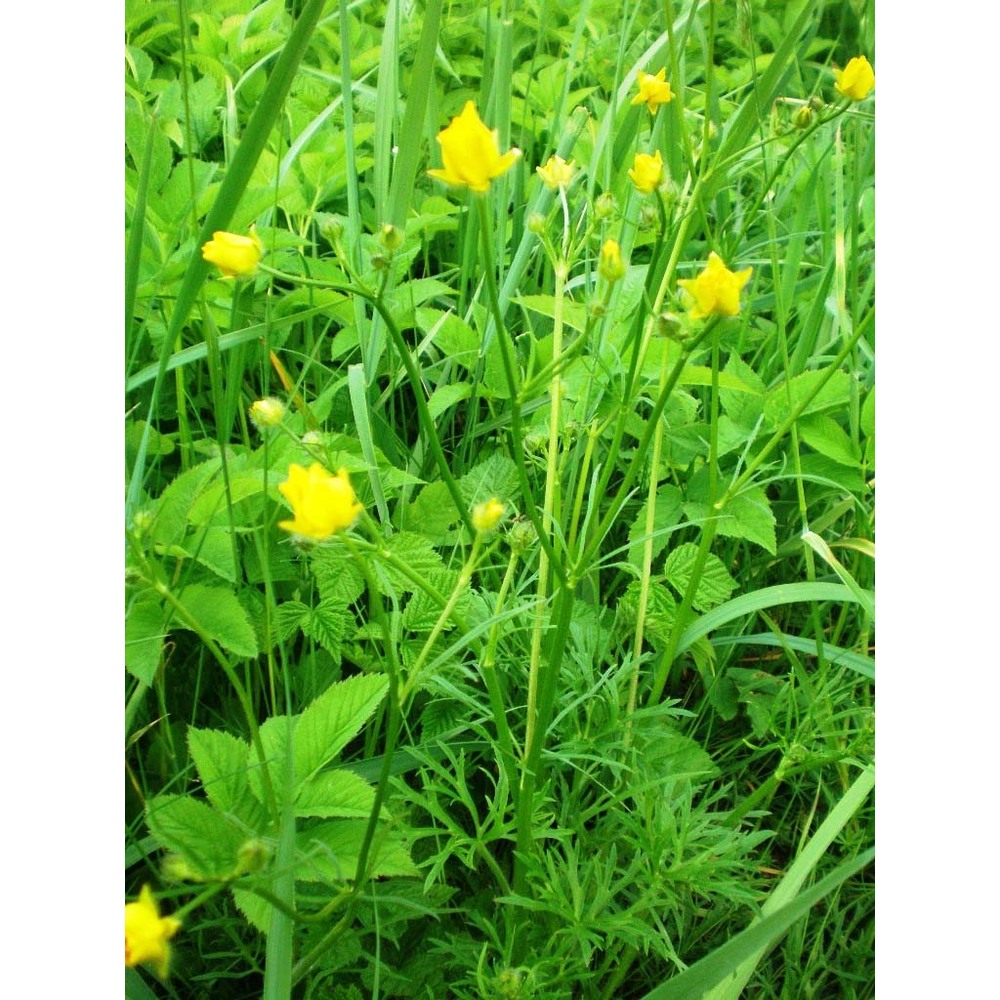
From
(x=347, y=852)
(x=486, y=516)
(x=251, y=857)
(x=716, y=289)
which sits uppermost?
(x=716, y=289)

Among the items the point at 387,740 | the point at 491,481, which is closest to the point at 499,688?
the point at 387,740

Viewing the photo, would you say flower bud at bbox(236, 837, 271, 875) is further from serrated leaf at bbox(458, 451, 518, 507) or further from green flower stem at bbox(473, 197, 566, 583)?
serrated leaf at bbox(458, 451, 518, 507)

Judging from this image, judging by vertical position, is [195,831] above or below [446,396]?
below

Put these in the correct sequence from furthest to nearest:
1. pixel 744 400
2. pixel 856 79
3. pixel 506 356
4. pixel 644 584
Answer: pixel 744 400, pixel 644 584, pixel 856 79, pixel 506 356

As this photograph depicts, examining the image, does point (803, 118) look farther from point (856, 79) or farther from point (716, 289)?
point (716, 289)

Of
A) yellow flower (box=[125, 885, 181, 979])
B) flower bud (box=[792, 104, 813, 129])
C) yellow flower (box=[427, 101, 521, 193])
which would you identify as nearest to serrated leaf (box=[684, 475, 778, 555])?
flower bud (box=[792, 104, 813, 129])
